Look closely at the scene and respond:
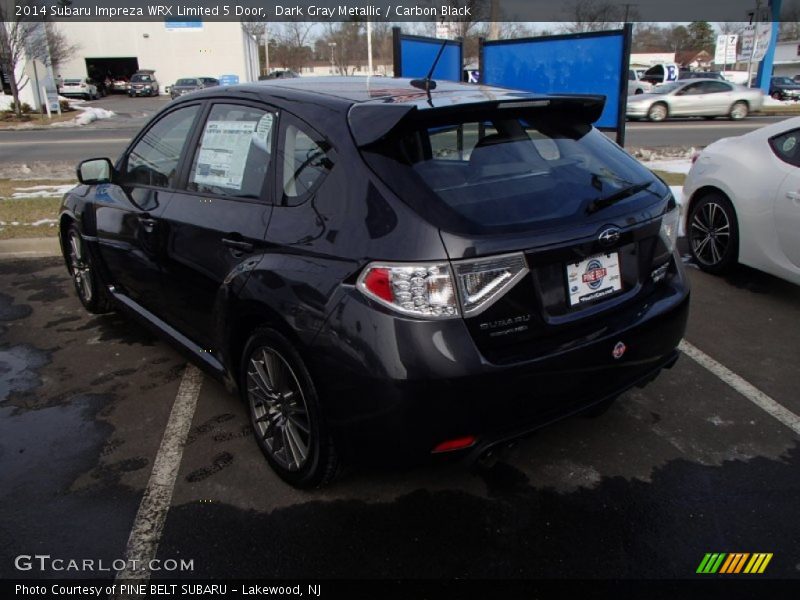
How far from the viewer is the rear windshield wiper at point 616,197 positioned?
2491 millimetres

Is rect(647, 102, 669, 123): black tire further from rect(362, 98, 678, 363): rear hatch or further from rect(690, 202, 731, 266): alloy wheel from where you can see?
rect(362, 98, 678, 363): rear hatch

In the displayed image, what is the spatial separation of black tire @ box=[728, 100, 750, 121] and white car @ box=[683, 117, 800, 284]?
21.5 metres

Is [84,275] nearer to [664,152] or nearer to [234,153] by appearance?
[234,153]

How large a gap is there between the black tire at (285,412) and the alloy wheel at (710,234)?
408 cm

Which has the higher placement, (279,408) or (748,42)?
(748,42)

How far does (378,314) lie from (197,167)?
1.59m

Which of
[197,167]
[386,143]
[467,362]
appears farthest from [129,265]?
[467,362]

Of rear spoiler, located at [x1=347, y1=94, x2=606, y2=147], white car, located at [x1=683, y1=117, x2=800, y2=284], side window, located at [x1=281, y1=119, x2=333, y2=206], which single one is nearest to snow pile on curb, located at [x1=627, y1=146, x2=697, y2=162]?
white car, located at [x1=683, y1=117, x2=800, y2=284]

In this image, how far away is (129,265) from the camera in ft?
12.5

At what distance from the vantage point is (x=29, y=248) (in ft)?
22.3

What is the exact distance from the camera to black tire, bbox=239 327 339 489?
2.50 meters

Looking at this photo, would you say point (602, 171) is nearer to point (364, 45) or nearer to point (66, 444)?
point (66, 444)

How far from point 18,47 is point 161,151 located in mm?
32162

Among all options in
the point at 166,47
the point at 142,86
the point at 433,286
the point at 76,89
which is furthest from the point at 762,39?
the point at 166,47
